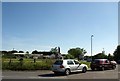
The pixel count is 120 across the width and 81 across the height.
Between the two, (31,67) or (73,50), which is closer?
(31,67)

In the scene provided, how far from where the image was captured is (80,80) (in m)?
22.0

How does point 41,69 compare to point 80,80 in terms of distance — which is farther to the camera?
point 41,69

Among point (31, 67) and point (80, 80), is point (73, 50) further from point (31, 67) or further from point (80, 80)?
point (80, 80)

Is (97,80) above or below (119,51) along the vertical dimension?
below

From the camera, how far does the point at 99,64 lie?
37.1 m

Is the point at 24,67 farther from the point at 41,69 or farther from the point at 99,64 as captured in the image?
the point at 99,64

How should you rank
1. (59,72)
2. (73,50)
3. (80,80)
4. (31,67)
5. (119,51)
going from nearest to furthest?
(80,80)
(59,72)
(31,67)
(119,51)
(73,50)

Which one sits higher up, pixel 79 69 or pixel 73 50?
pixel 73 50

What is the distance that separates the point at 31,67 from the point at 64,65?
8.25m

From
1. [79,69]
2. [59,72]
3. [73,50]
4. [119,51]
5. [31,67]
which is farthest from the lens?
[73,50]

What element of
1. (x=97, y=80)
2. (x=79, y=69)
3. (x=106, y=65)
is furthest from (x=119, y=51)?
(x=97, y=80)

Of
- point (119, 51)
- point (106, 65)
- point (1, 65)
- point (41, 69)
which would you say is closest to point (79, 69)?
point (41, 69)

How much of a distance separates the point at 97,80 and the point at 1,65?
1824 centimetres

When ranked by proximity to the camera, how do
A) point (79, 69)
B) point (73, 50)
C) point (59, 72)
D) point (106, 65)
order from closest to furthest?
point (59, 72) < point (79, 69) < point (106, 65) < point (73, 50)
